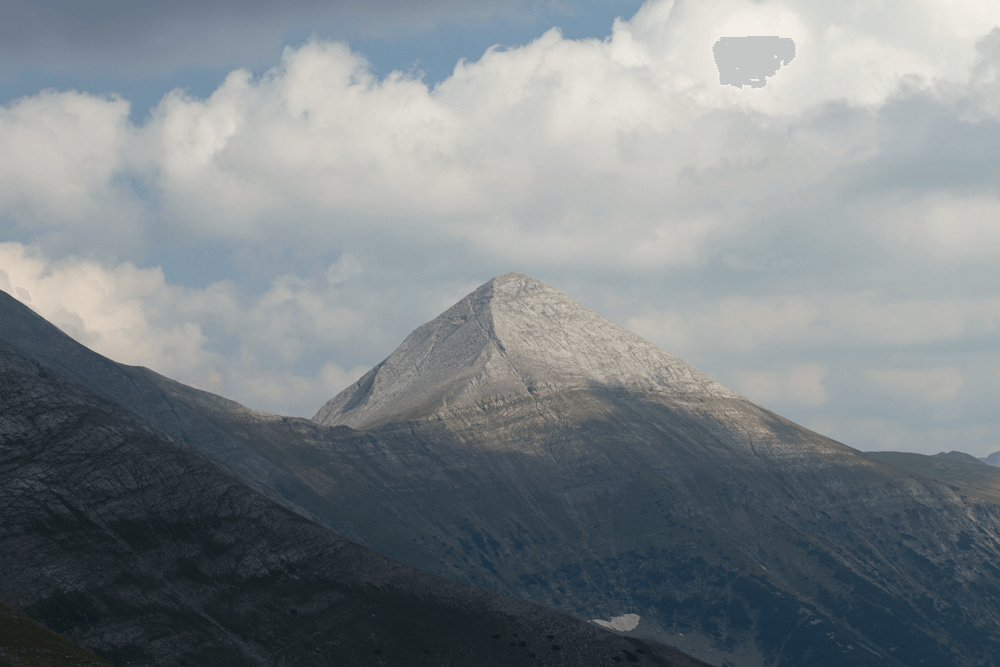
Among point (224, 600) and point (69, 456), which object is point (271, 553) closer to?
point (224, 600)

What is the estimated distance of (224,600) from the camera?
126 metres

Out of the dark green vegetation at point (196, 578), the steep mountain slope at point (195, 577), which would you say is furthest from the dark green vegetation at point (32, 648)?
the dark green vegetation at point (196, 578)

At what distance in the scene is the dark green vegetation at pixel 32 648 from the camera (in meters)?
75.9

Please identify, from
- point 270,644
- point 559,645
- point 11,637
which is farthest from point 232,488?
point 11,637

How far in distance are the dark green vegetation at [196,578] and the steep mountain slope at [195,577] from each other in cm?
21

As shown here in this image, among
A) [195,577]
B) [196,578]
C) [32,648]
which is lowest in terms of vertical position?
[32,648]

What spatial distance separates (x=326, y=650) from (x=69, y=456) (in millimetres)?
52221

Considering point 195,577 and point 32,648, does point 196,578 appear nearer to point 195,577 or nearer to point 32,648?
point 195,577

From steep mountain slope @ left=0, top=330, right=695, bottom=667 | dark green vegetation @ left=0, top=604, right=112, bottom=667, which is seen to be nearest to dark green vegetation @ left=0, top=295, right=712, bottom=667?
steep mountain slope @ left=0, top=330, right=695, bottom=667

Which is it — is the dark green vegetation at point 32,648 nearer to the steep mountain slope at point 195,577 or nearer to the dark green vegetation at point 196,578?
the steep mountain slope at point 195,577

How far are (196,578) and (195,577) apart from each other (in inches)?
13.5

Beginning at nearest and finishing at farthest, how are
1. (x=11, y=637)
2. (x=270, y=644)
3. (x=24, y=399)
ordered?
(x=11, y=637), (x=270, y=644), (x=24, y=399)

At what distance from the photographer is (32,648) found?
3105 inches

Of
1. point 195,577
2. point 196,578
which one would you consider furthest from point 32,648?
point 195,577
